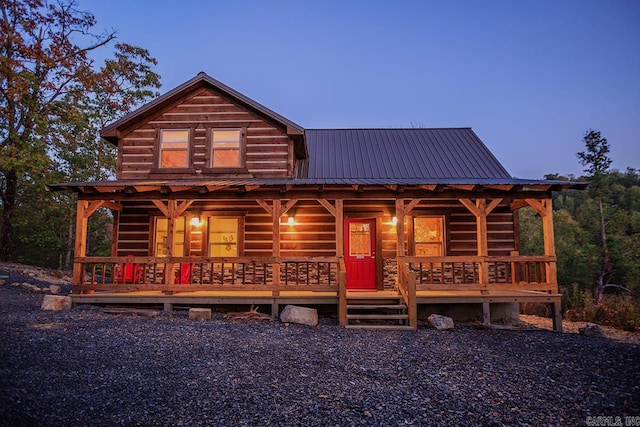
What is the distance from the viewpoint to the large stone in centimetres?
823

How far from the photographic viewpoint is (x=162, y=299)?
30.6 ft

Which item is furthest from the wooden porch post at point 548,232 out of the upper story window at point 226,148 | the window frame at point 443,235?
the upper story window at point 226,148

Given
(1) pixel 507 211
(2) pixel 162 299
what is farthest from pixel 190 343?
(1) pixel 507 211

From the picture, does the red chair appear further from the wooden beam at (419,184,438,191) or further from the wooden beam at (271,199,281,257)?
the wooden beam at (419,184,438,191)

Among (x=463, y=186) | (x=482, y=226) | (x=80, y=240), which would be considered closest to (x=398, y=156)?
(x=463, y=186)

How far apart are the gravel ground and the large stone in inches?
20.1

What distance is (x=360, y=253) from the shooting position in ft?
38.6

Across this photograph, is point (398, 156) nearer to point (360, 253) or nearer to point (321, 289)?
point (360, 253)

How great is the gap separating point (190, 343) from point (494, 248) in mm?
9585

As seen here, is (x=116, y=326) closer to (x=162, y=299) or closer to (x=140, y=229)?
(x=162, y=299)

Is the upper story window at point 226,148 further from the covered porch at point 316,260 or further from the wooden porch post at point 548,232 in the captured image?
the wooden porch post at point 548,232

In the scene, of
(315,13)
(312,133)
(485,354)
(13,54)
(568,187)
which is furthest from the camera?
(315,13)

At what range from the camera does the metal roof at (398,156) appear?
12055 mm

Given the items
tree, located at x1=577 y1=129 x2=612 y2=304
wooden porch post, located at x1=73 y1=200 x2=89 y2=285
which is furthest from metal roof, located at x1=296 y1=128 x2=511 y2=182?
tree, located at x1=577 y1=129 x2=612 y2=304
